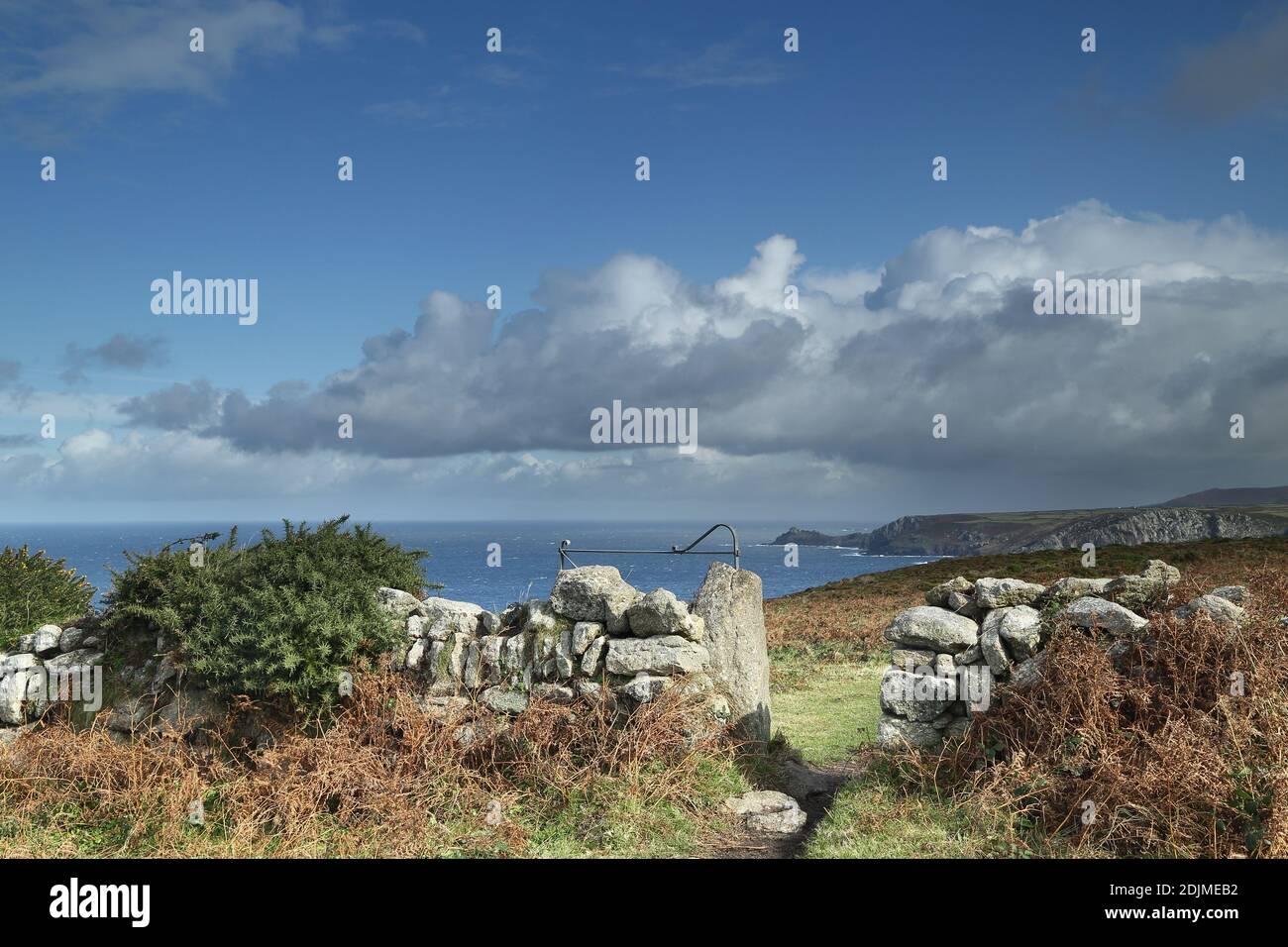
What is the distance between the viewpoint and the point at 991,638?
820 cm

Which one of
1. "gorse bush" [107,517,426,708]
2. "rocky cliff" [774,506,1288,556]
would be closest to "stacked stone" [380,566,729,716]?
"gorse bush" [107,517,426,708]

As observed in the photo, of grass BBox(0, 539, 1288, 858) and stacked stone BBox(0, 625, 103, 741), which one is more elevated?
stacked stone BBox(0, 625, 103, 741)

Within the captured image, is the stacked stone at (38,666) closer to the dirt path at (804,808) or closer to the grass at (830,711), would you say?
the dirt path at (804,808)

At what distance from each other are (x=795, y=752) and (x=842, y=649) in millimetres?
8981

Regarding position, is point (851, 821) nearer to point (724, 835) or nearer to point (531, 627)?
point (724, 835)

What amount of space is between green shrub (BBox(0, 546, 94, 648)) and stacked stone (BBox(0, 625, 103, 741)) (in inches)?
51.2

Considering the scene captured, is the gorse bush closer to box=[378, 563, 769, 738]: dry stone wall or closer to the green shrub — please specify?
box=[378, 563, 769, 738]: dry stone wall

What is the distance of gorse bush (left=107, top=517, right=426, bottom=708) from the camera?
8.65 meters

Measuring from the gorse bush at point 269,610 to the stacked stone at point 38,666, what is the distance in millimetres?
602

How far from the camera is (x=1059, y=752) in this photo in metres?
7.05

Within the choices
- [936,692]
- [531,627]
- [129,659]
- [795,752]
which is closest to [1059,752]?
[936,692]

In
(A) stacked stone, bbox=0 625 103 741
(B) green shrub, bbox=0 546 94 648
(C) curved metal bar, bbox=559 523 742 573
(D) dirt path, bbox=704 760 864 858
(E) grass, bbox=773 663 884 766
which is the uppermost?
(C) curved metal bar, bbox=559 523 742 573

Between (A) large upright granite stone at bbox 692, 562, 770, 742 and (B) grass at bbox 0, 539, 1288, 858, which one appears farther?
(A) large upright granite stone at bbox 692, 562, 770, 742

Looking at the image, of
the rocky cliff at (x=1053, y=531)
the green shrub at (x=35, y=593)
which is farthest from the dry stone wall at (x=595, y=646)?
the rocky cliff at (x=1053, y=531)
